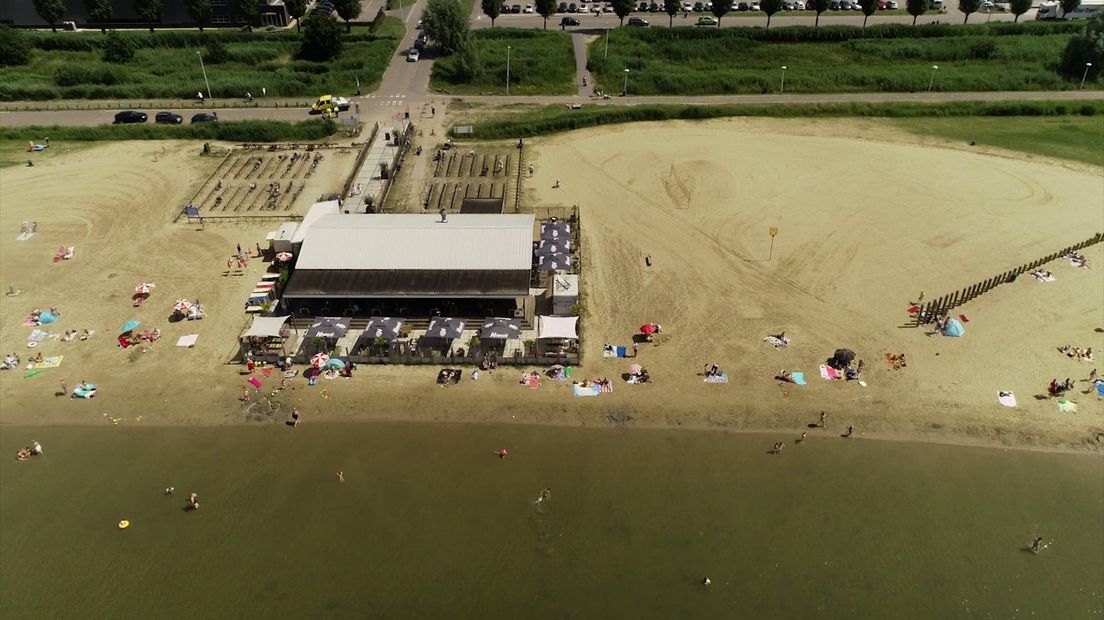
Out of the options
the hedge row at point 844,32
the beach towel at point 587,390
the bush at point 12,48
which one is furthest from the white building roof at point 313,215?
the bush at point 12,48

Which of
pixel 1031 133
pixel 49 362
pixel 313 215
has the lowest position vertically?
pixel 49 362

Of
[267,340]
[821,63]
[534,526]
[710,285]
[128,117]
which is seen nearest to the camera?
[534,526]

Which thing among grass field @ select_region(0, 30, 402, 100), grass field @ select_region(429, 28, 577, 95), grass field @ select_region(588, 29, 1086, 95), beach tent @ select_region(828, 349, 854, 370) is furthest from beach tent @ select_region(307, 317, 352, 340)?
grass field @ select_region(588, 29, 1086, 95)

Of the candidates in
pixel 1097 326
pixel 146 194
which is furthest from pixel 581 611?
pixel 146 194

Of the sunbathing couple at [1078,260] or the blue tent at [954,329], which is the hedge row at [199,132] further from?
the sunbathing couple at [1078,260]

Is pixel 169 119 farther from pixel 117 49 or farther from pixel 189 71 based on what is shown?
pixel 117 49

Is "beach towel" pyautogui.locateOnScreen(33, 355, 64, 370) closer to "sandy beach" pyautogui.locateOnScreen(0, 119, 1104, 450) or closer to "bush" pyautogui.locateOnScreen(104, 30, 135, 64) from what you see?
"sandy beach" pyautogui.locateOnScreen(0, 119, 1104, 450)

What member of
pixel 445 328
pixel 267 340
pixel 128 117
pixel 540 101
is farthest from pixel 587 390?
pixel 128 117
